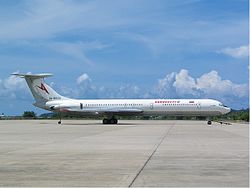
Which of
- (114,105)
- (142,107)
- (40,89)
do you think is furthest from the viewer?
(40,89)

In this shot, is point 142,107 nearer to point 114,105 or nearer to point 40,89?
point 114,105

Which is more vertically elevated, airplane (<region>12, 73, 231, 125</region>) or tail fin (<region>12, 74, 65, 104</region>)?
tail fin (<region>12, 74, 65, 104</region>)

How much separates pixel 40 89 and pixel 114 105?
10.8 metres

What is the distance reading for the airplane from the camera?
60594 millimetres

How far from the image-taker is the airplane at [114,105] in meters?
60.6

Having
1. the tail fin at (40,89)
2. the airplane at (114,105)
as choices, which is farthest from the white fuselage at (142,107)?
the tail fin at (40,89)

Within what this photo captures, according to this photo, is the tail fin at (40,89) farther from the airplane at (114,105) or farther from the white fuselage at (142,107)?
the white fuselage at (142,107)

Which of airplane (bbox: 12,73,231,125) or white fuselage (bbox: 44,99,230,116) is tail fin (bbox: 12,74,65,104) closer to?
airplane (bbox: 12,73,231,125)

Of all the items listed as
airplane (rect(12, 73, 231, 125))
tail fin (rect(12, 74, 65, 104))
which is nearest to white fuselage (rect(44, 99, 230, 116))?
airplane (rect(12, 73, 231, 125))

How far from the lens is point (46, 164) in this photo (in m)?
12.9

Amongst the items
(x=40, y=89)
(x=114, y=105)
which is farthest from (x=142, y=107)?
(x=40, y=89)

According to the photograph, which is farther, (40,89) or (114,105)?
(40,89)

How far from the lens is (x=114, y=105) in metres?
63.3

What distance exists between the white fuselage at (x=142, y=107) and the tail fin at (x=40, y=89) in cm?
115
